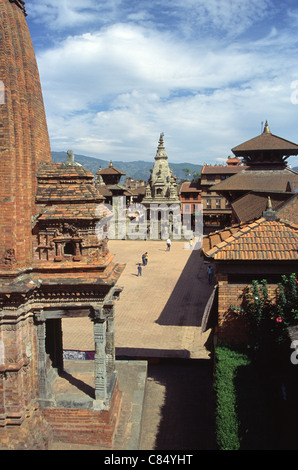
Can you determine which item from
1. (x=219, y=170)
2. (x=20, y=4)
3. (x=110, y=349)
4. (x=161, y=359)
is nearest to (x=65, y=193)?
(x=110, y=349)

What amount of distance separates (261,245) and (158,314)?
11994 mm

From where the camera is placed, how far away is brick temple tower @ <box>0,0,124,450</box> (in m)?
8.01

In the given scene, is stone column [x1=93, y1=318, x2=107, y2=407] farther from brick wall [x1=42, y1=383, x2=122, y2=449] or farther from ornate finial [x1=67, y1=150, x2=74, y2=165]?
ornate finial [x1=67, y1=150, x2=74, y2=165]

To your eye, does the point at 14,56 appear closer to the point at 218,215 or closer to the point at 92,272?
the point at 92,272

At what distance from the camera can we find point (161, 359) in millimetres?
13484

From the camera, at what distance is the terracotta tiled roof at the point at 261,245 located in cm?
884

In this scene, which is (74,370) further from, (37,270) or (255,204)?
(255,204)

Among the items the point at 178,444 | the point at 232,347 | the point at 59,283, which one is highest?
the point at 59,283

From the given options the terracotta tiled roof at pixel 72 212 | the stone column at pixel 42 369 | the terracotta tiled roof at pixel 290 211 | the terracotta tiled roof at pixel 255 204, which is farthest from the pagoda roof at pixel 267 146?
the stone column at pixel 42 369

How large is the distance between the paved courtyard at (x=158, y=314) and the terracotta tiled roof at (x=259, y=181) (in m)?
7.29

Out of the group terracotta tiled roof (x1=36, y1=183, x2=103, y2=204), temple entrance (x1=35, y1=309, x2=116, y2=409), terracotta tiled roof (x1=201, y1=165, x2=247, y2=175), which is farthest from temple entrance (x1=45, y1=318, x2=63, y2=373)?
terracotta tiled roof (x1=201, y1=165, x2=247, y2=175)
